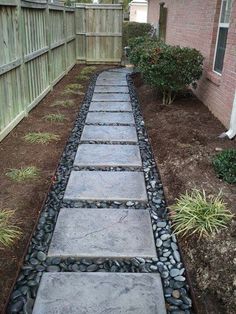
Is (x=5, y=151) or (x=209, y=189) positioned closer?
(x=209, y=189)

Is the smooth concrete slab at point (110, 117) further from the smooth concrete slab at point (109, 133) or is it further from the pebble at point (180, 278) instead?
the pebble at point (180, 278)

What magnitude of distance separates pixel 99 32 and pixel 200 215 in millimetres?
11384

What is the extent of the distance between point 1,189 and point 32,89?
353cm

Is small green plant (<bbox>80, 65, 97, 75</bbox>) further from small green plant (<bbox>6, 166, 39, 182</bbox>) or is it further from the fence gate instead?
small green plant (<bbox>6, 166, 39, 182</bbox>)


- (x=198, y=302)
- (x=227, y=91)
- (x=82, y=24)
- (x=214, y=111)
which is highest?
(x=82, y=24)

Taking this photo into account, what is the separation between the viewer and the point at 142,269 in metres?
2.70

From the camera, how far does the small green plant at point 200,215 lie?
305 cm

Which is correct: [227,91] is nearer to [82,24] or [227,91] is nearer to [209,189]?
[209,189]

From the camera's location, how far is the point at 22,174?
13.6 feet

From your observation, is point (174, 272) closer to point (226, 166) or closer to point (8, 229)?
point (8, 229)

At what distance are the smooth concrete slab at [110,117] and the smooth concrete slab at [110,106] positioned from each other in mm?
337

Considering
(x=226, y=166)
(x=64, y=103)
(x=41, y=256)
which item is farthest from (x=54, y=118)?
(x=41, y=256)

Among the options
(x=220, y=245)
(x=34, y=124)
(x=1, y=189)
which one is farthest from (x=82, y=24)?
(x=220, y=245)

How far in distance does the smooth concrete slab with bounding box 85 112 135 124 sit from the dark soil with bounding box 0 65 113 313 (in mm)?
373
